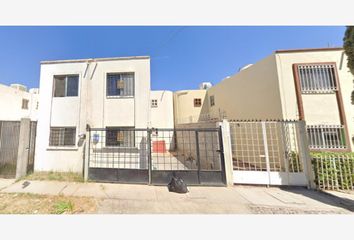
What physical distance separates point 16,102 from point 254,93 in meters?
22.9

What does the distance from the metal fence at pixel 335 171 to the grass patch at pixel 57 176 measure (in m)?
10.4

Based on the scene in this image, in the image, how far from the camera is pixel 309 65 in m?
9.23

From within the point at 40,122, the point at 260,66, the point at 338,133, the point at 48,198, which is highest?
the point at 260,66

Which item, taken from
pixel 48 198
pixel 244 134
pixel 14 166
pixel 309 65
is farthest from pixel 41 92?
pixel 309 65

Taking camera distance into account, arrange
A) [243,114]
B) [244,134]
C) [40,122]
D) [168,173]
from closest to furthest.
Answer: [168,173], [244,134], [40,122], [243,114]

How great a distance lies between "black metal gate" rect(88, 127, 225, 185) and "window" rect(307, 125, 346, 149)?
611 cm

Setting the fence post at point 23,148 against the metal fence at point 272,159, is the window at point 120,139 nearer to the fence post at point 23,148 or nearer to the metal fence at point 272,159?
the fence post at point 23,148

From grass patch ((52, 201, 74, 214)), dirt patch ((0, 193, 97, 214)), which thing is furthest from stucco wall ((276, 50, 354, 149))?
grass patch ((52, 201, 74, 214))

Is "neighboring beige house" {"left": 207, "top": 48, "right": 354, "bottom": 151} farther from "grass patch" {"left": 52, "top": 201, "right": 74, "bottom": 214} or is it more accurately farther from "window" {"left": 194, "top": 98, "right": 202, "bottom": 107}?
"grass patch" {"left": 52, "top": 201, "right": 74, "bottom": 214}

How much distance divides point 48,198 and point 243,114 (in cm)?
1233

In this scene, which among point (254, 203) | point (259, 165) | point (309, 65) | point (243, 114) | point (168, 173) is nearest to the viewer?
point (254, 203)

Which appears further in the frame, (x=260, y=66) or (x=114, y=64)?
(x=260, y=66)

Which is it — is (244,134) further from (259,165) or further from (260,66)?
(260,66)

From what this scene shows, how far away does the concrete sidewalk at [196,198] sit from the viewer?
15.4ft
